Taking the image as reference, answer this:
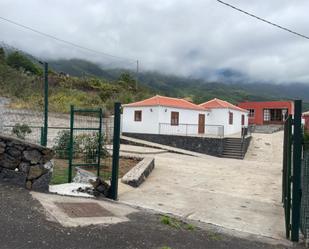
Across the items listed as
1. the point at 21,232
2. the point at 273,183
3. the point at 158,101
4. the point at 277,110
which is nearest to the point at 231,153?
the point at 158,101

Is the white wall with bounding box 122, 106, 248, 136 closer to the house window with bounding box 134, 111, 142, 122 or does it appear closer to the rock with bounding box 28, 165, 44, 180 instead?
the house window with bounding box 134, 111, 142, 122

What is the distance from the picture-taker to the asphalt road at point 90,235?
4.70 m

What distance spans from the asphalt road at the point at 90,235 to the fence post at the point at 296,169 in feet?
1.70

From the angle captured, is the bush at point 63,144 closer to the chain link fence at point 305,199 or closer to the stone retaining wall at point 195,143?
the chain link fence at point 305,199

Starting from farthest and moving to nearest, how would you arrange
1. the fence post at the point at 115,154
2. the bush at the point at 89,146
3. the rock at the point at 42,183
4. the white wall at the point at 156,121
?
the white wall at the point at 156,121, the bush at the point at 89,146, the fence post at the point at 115,154, the rock at the point at 42,183

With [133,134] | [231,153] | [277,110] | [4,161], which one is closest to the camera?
[4,161]

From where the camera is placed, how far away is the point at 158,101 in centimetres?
3397

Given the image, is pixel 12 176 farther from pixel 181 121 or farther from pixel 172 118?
pixel 181 121

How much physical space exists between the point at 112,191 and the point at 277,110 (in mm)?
52326

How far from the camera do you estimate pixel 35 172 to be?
737 cm

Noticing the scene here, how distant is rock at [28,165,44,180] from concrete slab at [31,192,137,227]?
408 millimetres

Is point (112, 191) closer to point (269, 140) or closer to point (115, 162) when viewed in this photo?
point (115, 162)

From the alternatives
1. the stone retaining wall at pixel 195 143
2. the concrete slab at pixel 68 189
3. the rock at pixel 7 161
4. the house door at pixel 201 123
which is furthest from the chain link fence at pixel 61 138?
the house door at pixel 201 123

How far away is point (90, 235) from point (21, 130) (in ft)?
25.7
